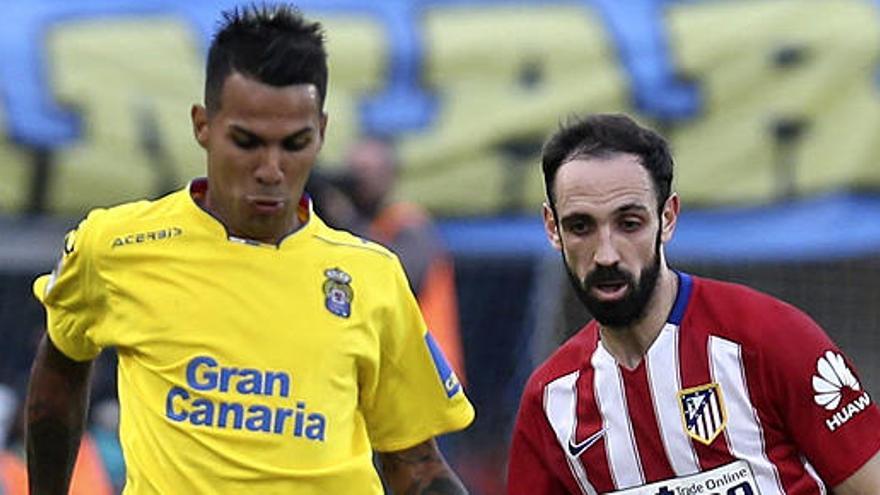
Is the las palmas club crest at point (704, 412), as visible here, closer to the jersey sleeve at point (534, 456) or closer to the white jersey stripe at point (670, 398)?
the white jersey stripe at point (670, 398)

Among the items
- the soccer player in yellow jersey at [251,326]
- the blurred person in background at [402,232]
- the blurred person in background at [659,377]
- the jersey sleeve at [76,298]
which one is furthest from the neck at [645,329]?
the blurred person in background at [402,232]

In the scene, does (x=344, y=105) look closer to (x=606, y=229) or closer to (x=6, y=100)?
(x=6, y=100)

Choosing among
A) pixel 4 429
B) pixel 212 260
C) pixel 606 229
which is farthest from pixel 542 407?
pixel 4 429

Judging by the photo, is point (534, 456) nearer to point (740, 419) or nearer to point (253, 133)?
point (740, 419)

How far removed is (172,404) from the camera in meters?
4.19

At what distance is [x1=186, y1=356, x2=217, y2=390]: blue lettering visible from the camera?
418 centimetres

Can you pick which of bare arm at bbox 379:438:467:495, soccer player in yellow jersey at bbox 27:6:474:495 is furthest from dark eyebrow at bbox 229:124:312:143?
bare arm at bbox 379:438:467:495

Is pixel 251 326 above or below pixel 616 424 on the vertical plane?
above

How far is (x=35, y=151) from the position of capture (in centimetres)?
898

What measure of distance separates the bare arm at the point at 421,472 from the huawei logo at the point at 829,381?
786mm

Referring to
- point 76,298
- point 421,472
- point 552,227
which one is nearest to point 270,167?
point 76,298

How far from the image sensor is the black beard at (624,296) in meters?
4.23

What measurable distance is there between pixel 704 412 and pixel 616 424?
0.21 metres

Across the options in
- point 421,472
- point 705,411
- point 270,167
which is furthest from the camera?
point 421,472
